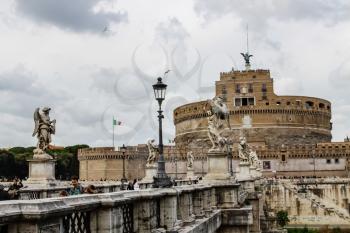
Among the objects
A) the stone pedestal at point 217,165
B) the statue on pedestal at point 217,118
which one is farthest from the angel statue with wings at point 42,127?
the stone pedestal at point 217,165

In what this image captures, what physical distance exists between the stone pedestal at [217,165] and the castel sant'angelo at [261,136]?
249ft

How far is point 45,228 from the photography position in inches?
183

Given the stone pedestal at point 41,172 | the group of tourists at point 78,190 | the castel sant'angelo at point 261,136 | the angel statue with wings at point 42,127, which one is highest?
the castel sant'angelo at point 261,136

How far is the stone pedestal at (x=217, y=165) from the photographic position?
16953mm

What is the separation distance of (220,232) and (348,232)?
152ft

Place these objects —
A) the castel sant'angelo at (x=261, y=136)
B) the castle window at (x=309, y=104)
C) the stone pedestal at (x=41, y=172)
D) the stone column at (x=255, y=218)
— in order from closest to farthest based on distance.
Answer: the stone pedestal at (x=41, y=172)
the stone column at (x=255, y=218)
the castel sant'angelo at (x=261, y=136)
the castle window at (x=309, y=104)

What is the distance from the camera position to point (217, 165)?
56.4ft

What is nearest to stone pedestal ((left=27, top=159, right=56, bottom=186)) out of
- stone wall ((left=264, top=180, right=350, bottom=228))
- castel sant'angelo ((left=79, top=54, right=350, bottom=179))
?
stone wall ((left=264, top=180, right=350, bottom=228))

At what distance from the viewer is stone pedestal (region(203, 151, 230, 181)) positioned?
1695cm

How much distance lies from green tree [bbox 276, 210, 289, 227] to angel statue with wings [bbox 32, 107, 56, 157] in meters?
41.4

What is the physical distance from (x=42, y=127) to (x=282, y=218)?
43.7 m

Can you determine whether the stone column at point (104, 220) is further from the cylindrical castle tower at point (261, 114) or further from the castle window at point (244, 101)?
the castle window at point (244, 101)

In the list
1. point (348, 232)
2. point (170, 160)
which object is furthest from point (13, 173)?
point (348, 232)

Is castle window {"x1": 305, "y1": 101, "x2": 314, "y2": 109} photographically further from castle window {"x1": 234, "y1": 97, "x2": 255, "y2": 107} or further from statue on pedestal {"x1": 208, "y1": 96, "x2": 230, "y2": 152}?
statue on pedestal {"x1": 208, "y1": 96, "x2": 230, "y2": 152}
